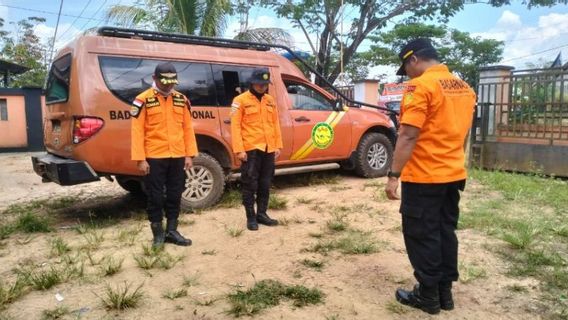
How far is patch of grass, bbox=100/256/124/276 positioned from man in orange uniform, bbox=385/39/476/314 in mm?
2151

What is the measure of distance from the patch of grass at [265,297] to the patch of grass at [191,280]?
1.22 feet

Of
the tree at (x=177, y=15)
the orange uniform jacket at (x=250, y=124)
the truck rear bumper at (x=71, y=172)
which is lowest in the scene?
the truck rear bumper at (x=71, y=172)

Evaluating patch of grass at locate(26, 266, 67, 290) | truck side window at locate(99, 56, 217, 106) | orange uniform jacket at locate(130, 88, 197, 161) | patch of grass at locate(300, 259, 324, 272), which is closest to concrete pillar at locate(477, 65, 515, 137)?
truck side window at locate(99, 56, 217, 106)

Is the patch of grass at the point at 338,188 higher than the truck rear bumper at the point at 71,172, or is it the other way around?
the truck rear bumper at the point at 71,172

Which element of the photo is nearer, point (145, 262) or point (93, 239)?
point (145, 262)

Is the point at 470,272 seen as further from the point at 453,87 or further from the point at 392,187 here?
the point at 453,87

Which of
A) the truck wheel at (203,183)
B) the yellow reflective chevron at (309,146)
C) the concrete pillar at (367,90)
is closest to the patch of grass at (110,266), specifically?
the truck wheel at (203,183)

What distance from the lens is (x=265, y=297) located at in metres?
3.18

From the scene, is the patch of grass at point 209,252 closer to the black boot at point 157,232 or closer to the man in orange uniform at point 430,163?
the black boot at point 157,232

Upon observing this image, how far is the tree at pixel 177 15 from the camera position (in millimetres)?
11211

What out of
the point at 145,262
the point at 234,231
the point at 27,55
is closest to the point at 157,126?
the point at 145,262

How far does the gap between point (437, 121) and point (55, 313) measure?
259 centimetres

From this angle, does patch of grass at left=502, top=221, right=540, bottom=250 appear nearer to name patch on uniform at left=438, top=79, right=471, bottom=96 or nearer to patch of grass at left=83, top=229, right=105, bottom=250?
name patch on uniform at left=438, top=79, right=471, bottom=96

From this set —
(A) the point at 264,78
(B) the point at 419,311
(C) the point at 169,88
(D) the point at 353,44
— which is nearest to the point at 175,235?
(C) the point at 169,88
